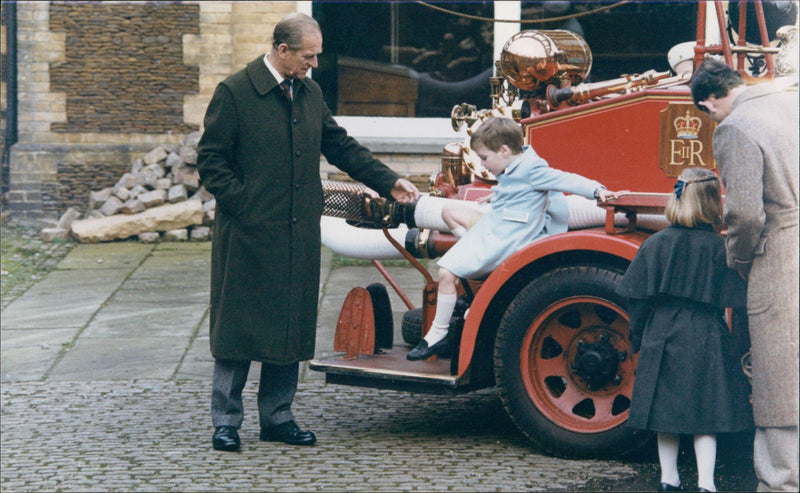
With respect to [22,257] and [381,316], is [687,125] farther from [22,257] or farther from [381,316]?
[22,257]

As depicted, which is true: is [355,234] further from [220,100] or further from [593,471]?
[593,471]

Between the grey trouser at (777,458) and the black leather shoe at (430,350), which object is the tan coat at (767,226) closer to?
the grey trouser at (777,458)

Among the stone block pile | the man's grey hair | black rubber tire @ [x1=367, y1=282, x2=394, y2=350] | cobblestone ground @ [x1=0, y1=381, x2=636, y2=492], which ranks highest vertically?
the man's grey hair

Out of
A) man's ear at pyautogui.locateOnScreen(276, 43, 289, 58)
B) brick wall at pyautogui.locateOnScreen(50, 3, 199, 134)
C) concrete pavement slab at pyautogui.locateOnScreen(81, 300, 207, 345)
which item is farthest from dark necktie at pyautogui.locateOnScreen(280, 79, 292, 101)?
brick wall at pyautogui.locateOnScreen(50, 3, 199, 134)

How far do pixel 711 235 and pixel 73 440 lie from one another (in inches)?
116

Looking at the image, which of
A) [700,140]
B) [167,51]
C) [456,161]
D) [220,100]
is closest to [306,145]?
[220,100]

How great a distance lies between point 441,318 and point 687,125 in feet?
4.28

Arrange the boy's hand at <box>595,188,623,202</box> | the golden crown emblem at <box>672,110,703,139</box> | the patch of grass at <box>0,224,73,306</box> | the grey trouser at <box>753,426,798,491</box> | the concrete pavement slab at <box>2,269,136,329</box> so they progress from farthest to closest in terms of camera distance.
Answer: the patch of grass at <box>0,224,73,306</box>
the concrete pavement slab at <box>2,269,136,329</box>
the golden crown emblem at <box>672,110,703,139</box>
the boy's hand at <box>595,188,623,202</box>
the grey trouser at <box>753,426,798,491</box>

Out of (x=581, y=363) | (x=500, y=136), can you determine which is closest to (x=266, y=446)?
(x=581, y=363)

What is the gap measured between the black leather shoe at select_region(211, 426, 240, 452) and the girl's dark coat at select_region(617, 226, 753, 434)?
5.84ft

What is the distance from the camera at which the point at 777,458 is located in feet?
13.4

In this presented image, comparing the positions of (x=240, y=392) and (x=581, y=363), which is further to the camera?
(x=240, y=392)

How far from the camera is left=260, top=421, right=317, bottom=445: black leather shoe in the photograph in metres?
5.35

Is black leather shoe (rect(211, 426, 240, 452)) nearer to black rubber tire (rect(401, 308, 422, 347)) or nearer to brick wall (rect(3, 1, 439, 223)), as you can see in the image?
black rubber tire (rect(401, 308, 422, 347))
